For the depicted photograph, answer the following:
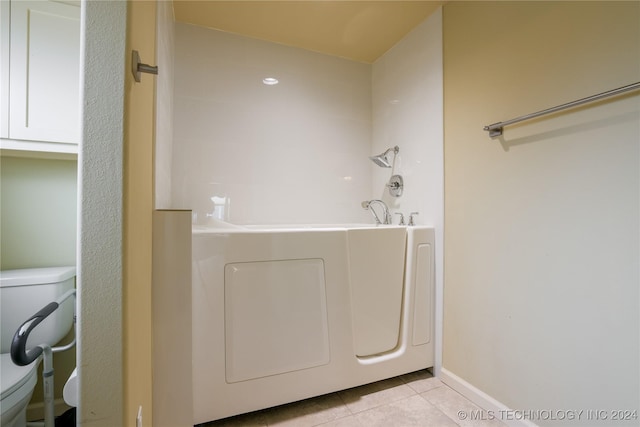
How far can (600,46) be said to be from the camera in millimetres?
942

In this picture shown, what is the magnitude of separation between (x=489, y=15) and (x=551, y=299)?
1.33 m

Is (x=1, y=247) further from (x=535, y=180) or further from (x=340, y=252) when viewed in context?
(x=535, y=180)

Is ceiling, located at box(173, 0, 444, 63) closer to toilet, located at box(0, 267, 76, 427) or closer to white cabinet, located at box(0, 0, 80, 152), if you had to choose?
white cabinet, located at box(0, 0, 80, 152)

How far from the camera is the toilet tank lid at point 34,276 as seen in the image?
118cm

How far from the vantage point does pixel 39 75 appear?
4.12 feet

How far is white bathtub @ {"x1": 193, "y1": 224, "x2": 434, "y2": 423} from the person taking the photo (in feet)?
3.62

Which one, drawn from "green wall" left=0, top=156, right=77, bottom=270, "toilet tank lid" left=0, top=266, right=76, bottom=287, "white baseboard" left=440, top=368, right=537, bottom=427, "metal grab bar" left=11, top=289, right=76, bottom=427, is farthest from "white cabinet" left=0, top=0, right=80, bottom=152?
"white baseboard" left=440, top=368, right=537, bottom=427

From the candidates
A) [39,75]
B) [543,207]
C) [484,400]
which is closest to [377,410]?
[484,400]

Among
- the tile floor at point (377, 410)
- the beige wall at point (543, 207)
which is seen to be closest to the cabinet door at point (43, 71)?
the tile floor at point (377, 410)

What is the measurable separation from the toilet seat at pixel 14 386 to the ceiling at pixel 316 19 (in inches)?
75.9

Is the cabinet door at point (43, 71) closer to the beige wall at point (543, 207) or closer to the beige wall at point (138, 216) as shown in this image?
the beige wall at point (138, 216)

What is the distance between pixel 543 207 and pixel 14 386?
2.08 meters

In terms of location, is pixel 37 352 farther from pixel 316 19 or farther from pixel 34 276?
pixel 316 19

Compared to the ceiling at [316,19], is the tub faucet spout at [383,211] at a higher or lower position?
lower
